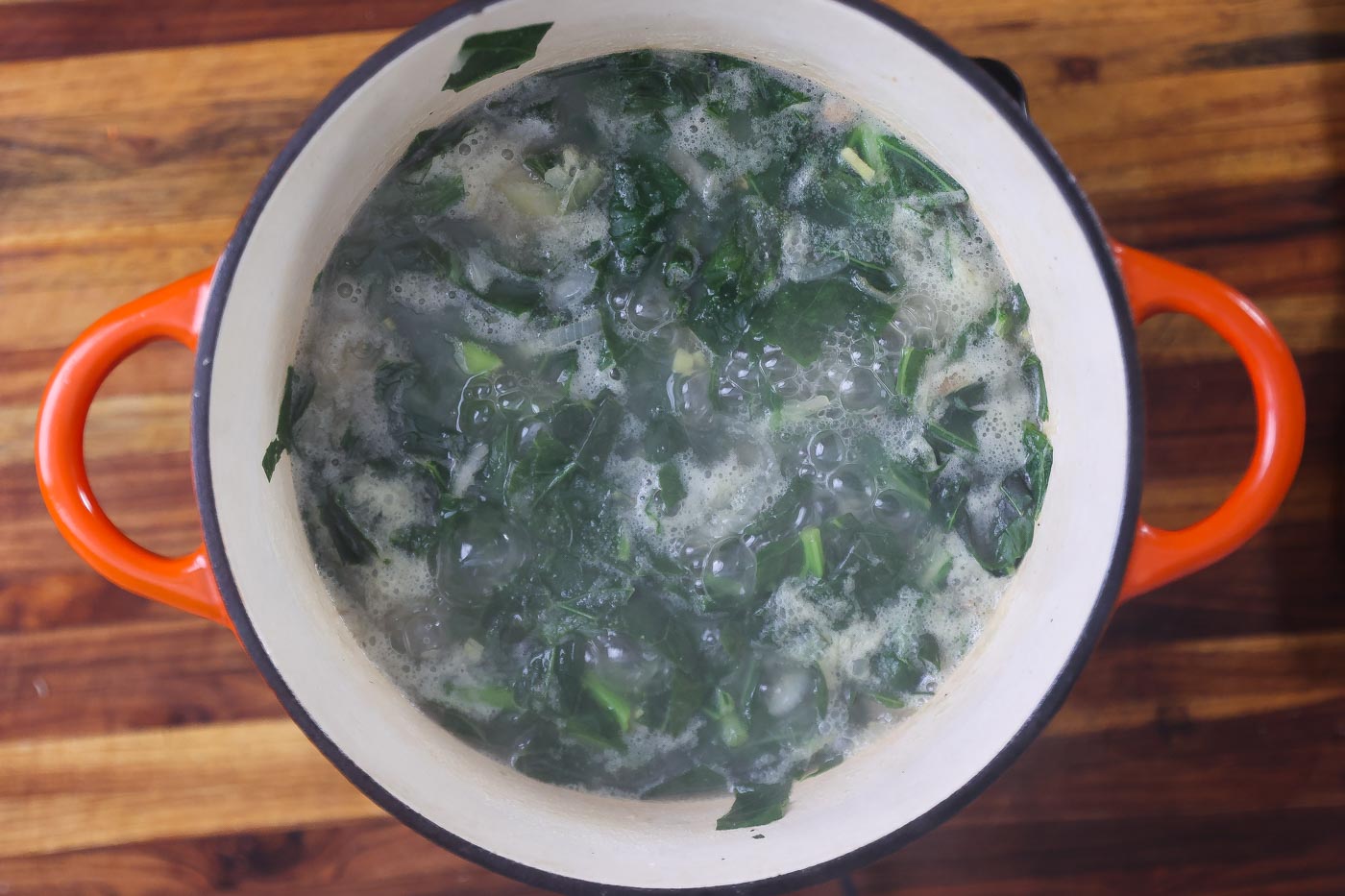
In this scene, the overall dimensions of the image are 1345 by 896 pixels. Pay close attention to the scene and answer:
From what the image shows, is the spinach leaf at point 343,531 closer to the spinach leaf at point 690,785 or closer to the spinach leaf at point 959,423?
the spinach leaf at point 690,785

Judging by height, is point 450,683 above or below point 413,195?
below

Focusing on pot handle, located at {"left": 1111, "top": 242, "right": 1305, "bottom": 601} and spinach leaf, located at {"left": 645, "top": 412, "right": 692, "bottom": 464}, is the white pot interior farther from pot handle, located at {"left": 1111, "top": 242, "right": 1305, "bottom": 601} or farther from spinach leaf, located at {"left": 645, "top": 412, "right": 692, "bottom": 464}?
spinach leaf, located at {"left": 645, "top": 412, "right": 692, "bottom": 464}

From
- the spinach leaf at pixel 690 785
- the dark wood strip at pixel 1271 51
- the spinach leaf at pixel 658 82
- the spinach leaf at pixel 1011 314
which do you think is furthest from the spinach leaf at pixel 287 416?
the dark wood strip at pixel 1271 51

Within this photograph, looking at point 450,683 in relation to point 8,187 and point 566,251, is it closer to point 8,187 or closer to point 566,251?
point 566,251

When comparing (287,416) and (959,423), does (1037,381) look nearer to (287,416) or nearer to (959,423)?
(959,423)

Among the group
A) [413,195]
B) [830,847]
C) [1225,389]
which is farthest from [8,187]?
[1225,389]

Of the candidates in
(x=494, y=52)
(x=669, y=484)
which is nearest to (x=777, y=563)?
(x=669, y=484)

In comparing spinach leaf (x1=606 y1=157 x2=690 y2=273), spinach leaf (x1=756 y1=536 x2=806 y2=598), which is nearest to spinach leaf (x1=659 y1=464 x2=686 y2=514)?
spinach leaf (x1=756 y1=536 x2=806 y2=598)
